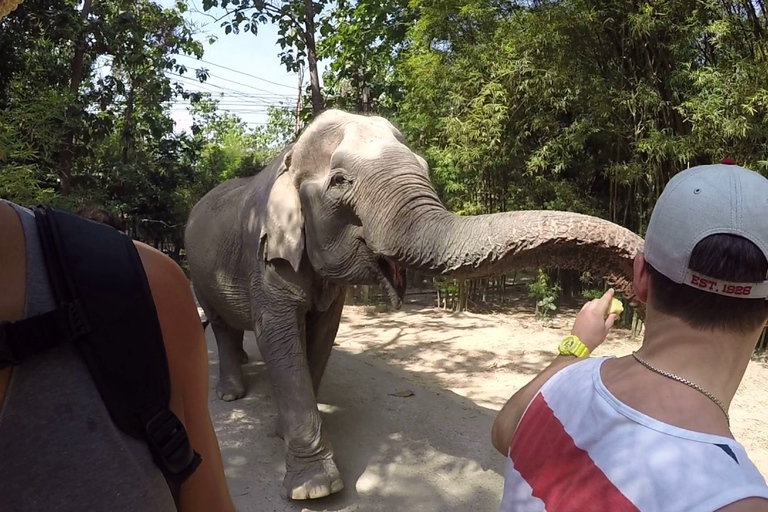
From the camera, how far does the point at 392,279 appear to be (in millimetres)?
3271

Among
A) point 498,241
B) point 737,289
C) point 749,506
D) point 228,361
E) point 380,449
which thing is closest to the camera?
point 749,506

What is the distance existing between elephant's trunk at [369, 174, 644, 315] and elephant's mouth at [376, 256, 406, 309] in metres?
0.16

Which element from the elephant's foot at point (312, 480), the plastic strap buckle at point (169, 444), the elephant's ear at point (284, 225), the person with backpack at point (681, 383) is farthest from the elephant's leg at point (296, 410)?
the plastic strap buckle at point (169, 444)

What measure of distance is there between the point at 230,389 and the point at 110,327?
177 inches

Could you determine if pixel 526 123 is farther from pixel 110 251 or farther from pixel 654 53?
pixel 110 251

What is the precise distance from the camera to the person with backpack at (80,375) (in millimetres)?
688

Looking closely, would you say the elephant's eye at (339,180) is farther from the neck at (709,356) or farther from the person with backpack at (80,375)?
the person with backpack at (80,375)

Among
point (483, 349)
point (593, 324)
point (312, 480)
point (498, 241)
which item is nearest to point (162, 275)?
point (593, 324)

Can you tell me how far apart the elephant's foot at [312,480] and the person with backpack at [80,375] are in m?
2.79

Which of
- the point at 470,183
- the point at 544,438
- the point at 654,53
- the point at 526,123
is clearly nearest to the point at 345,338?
the point at 470,183

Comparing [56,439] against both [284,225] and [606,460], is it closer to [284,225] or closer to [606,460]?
[606,460]

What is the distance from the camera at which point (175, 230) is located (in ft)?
38.5

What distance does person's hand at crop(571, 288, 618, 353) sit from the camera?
1.56 meters

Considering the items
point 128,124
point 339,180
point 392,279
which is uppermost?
point 128,124
